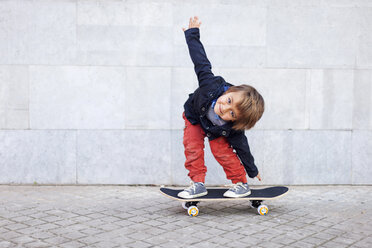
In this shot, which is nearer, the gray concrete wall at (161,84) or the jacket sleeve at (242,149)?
the jacket sleeve at (242,149)

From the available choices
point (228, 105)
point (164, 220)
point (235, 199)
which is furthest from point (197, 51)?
point (164, 220)

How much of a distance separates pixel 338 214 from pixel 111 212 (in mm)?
2466

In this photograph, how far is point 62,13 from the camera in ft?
17.7

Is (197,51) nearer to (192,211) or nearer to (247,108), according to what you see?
(247,108)

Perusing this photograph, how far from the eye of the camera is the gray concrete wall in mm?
5434

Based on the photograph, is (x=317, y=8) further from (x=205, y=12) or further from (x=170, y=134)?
(x=170, y=134)

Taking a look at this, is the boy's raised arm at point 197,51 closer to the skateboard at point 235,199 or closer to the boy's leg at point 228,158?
the boy's leg at point 228,158

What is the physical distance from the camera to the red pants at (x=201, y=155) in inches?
163

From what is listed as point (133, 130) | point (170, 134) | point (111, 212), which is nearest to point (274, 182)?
point (170, 134)

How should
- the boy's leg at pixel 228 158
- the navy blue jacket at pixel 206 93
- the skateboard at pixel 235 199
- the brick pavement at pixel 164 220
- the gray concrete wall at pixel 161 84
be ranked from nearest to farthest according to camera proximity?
the brick pavement at pixel 164 220
the navy blue jacket at pixel 206 93
the skateboard at pixel 235 199
the boy's leg at pixel 228 158
the gray concrete wall at pixel 161 84

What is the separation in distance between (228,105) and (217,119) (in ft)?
0.75

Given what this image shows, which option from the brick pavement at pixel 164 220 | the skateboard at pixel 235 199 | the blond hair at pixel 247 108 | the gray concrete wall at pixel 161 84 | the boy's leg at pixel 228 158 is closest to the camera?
the brick pavement at pixel 164 220

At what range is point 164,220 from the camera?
3998mm

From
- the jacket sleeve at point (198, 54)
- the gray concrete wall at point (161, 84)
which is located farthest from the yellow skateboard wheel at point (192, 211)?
the gray concrete wall at point (161, 84)
